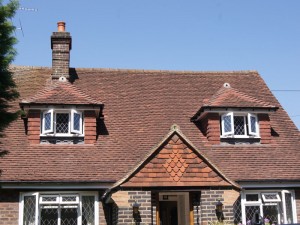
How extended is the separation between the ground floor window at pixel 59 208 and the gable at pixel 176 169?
2.51 metres

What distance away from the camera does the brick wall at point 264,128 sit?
64.5 feet

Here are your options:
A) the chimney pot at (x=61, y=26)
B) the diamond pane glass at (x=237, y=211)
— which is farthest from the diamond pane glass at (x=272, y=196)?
the chimney pot at (x=61, y=26)

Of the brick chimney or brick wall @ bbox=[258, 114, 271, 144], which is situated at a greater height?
the brick chimney

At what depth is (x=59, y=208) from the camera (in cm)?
1669

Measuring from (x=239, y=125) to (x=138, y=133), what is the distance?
14.0 ft

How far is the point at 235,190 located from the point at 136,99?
24.6 ft

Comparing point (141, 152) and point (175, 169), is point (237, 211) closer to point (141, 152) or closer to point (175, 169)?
point (175, 169)

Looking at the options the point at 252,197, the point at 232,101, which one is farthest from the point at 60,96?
the point at 252,197

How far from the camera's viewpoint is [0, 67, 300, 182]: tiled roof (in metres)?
17.3

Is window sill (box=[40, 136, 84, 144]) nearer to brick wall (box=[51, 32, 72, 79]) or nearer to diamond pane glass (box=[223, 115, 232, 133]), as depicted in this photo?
brick wall (box=[51, 32, 72, 79])

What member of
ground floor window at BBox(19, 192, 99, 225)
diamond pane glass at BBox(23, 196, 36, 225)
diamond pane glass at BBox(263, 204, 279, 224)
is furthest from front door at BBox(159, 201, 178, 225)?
diamond pane glass at BBox(23, 196, 36, 225)

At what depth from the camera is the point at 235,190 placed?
1587cm

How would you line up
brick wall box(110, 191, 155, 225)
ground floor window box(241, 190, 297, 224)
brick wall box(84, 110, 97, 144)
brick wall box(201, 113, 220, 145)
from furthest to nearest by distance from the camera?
brick wall box(201, 113, 220, 145), brick wall box(84, 110, 97, 144), ground floor window box(241, 190, 297, 224), brick wall box(110, 191, 155, 225)

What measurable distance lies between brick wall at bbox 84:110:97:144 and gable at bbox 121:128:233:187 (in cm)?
389
